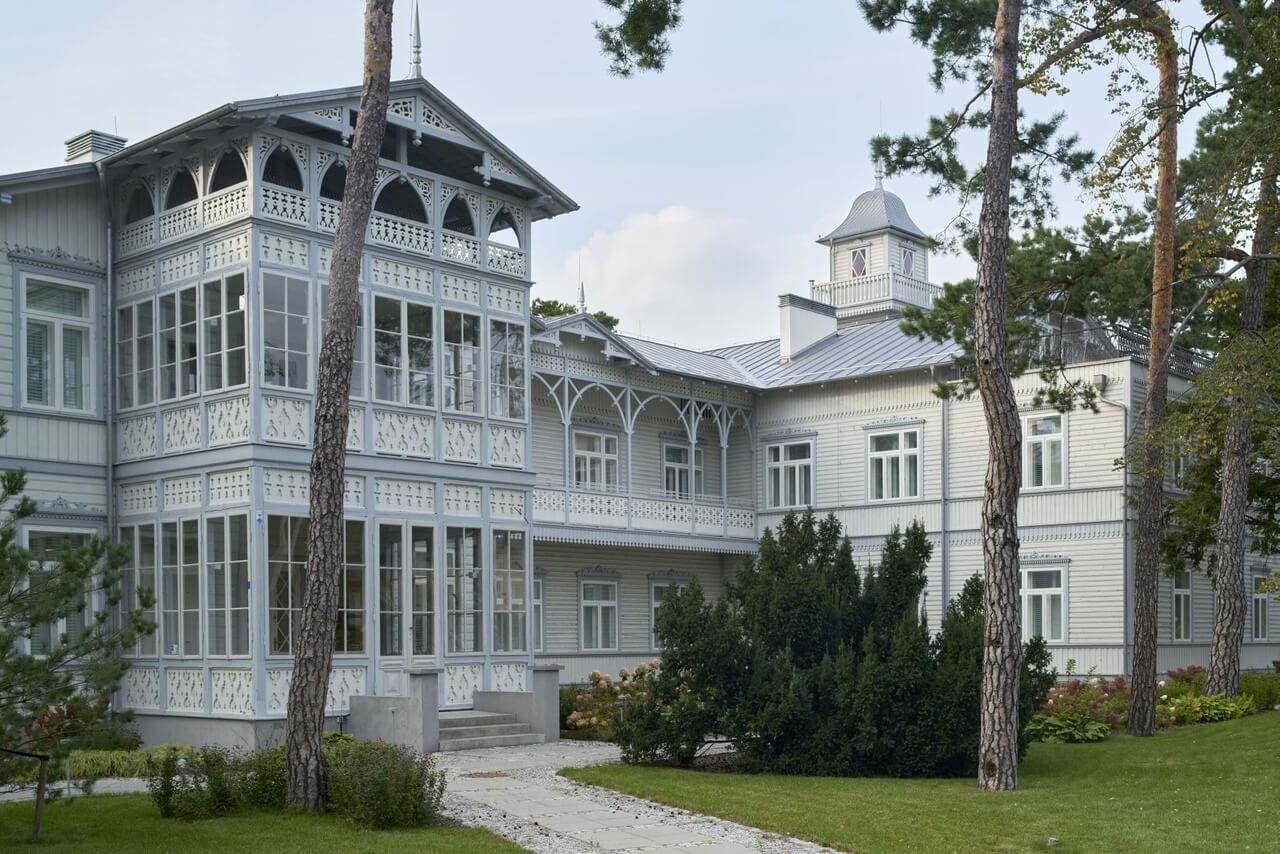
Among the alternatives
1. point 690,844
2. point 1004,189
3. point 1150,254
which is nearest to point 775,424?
point 1150,254

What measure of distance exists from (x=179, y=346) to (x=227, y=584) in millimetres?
3295

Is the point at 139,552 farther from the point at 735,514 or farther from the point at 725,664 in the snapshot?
the point at 735,514

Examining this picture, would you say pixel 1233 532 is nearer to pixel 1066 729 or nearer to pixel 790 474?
pixel 1066 729

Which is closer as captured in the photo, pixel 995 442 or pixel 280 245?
Answer: pixel 995 442

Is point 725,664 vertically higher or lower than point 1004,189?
lower

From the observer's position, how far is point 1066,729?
1972 centimetres

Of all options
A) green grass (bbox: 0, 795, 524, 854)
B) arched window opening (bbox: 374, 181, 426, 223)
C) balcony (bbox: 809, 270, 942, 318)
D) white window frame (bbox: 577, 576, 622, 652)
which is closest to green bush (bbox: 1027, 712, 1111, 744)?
green grass (bbox: 0, 795, 524, 854)

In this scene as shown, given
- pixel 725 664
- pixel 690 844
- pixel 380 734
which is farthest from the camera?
pixel 380 734

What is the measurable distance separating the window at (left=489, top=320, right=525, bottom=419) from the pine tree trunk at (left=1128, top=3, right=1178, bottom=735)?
28.7 feet

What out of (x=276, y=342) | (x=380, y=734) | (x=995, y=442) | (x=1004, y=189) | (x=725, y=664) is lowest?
(x=380, y=734)

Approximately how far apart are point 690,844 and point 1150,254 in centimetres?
1329

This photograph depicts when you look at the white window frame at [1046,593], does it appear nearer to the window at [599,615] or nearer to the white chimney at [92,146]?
the window at [599,615]

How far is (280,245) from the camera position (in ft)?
61.2

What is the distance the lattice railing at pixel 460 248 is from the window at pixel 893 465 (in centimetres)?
1225
